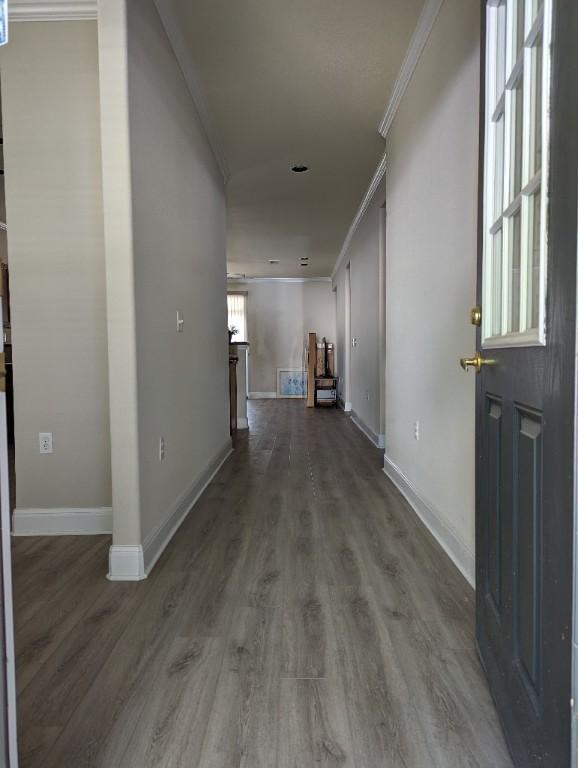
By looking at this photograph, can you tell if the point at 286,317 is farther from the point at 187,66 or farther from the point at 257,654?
the point at 257,654

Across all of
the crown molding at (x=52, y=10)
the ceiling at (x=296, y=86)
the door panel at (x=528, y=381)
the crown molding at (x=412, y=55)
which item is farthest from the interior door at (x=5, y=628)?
the crown molding at (x=412, y=55)

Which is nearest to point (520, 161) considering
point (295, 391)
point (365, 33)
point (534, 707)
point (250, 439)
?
point (534, 707)

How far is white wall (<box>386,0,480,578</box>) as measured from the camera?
1991 millimetres

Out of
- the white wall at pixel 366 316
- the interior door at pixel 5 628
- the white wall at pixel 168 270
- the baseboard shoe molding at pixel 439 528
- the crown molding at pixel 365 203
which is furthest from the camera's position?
the white wall at pixel 366 316

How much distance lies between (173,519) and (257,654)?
3.84ft

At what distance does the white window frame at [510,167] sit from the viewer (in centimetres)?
92

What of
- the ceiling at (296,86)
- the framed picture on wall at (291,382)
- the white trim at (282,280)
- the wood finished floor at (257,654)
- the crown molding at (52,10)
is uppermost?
the ceiling at (296,86)

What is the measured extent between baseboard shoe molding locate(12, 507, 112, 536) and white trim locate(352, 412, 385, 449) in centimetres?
284

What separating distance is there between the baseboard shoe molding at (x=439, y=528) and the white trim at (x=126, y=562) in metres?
1.30

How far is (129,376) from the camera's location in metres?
1.98

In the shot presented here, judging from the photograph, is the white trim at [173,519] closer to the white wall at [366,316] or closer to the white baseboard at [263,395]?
the white wall at [366,316]

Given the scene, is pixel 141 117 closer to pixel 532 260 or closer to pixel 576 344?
pixel 532 260

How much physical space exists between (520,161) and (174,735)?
155cm

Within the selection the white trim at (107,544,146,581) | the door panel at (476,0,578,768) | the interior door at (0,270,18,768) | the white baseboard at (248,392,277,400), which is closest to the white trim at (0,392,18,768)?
the interior door at (0,270,18,768)
